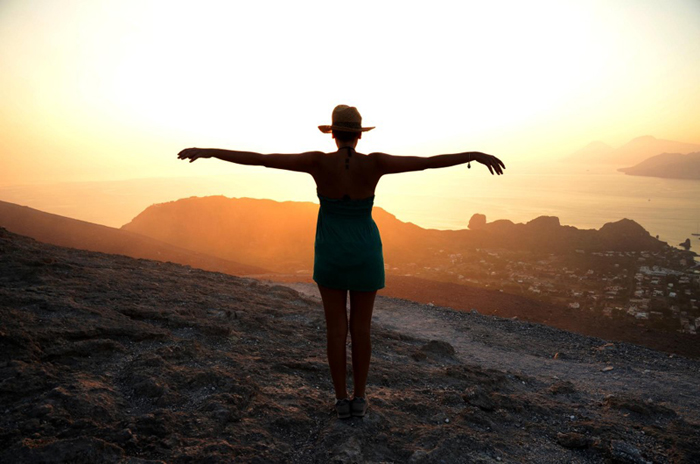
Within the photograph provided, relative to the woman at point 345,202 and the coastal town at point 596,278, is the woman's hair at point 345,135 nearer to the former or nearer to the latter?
the woman at point 345,202

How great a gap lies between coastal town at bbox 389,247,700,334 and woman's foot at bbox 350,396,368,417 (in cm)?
1808

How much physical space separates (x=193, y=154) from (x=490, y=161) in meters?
2.22

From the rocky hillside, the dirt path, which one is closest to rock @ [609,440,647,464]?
the dirt path

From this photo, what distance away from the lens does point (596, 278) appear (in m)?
30.1

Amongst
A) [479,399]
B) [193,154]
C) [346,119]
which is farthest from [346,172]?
[479,399]

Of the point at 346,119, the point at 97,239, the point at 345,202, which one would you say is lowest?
the point at 97,239

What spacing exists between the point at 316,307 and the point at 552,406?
4.64 meters

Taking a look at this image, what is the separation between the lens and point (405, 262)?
31391 millimetres

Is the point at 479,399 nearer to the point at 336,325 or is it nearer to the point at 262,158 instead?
the point at 336,325

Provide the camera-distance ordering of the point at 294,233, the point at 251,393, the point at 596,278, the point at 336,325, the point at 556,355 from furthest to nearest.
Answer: the point at 294,233 < the point at 596,278 < the point at 556,355 < the point at 251,393 < the point at 336,325

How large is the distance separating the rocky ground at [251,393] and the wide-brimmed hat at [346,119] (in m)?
2.26

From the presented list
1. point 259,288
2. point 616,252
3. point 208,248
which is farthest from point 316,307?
point 616,252

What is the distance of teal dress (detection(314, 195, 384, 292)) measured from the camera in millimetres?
2963

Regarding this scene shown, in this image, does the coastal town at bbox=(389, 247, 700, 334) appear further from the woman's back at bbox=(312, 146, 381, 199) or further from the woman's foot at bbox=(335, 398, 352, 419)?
the woman's back at bbox=(312, 146, 381, 199)
